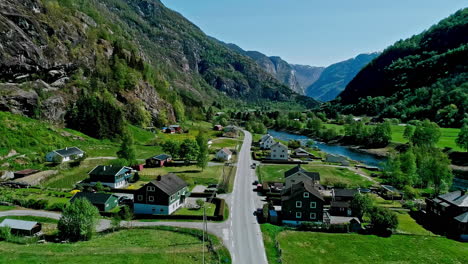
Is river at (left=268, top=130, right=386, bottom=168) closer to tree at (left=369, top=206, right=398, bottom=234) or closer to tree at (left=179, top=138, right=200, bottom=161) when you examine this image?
tree at (left=179, top=138, right=200, bottom=161)

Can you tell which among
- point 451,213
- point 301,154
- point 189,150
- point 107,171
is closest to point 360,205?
point 451,213

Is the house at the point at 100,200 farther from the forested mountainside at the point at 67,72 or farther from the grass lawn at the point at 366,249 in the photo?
the forested mountainside at the point at 67,72

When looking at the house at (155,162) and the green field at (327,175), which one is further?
the house at (155,162)

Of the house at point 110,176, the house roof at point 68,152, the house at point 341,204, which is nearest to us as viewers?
the house at point 341,204

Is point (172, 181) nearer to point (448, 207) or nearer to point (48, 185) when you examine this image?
point (48, 185)

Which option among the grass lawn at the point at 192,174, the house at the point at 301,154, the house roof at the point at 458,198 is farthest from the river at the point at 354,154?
the grass lawn at the point at 192,174

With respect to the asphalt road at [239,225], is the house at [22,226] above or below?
above

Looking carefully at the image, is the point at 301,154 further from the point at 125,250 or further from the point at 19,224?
the point at 19,224

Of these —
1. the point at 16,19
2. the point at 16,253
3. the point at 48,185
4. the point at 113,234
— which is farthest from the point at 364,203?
the point at 16,19
